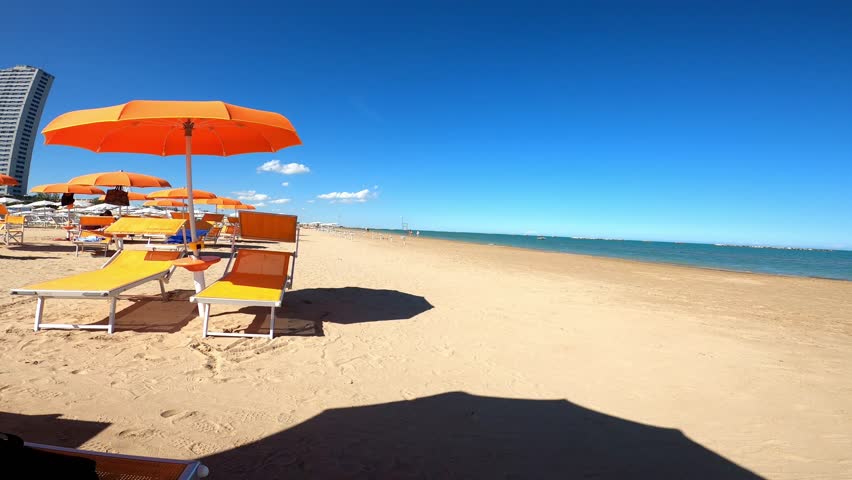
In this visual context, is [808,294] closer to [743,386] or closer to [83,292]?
[743,386]

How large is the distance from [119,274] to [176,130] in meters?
2.18

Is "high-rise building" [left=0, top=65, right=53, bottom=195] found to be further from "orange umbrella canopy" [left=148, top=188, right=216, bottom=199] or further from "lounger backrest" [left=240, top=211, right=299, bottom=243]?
"lounger backrest" [left=240, top=211, right=299, bottom=243]

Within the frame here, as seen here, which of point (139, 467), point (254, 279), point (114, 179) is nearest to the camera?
point (139, 467)

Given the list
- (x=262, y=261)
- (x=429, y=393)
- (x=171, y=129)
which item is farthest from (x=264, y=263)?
(x=429, y=393)

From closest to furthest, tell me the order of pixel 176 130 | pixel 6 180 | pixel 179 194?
pixel 176 130 → pixel 6 180 → pixel 179 194

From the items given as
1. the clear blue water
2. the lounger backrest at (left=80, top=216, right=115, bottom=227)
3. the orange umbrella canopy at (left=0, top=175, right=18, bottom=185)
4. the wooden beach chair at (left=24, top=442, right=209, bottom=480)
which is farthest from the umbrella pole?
the clear blue water

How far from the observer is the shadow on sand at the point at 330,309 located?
4.48 m

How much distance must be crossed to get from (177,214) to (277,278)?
41.2 ft

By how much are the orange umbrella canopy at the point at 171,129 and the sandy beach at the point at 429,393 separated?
216 cm

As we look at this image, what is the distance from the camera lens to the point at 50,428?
7.09 ft

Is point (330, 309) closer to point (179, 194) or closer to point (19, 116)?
→ point (179, 194)

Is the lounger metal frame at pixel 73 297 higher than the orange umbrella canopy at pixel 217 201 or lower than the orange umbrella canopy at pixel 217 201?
lower

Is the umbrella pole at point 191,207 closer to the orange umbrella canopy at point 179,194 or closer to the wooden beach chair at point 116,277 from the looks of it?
the wooden beach chair at point 116,277

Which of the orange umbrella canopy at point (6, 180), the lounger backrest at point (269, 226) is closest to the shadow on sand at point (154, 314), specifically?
the lounger backrest at point (269, 226)
